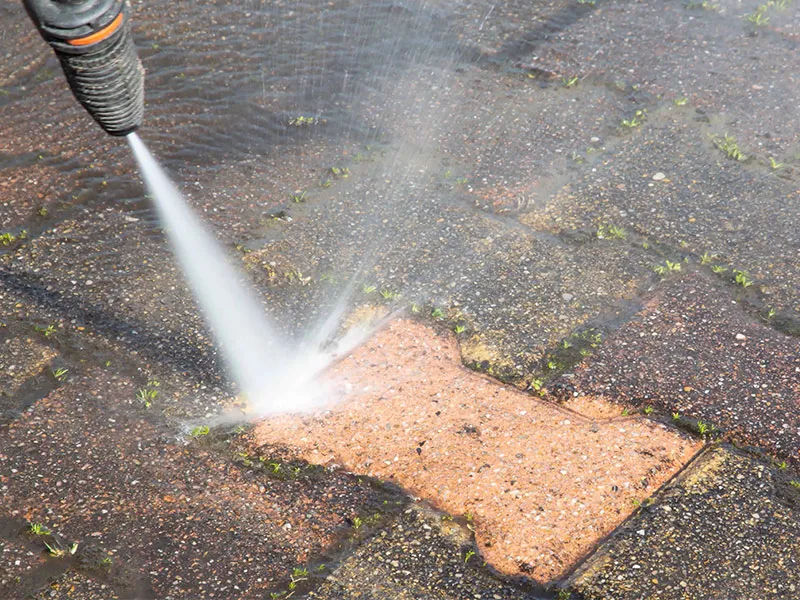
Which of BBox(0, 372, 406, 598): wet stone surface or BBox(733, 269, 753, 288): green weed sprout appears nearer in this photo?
BBox(0, 372, 406, 598): wet stone surface

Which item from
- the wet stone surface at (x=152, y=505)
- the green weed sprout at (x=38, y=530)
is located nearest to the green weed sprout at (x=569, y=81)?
the wet stone surface at (x=152, y=505)

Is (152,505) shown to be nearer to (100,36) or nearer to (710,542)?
(100,36)

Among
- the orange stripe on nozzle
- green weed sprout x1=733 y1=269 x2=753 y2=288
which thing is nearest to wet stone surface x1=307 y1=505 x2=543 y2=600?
the orange stripe on nozzle

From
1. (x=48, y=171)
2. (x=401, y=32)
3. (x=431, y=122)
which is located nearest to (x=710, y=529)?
(x=431, y=122)

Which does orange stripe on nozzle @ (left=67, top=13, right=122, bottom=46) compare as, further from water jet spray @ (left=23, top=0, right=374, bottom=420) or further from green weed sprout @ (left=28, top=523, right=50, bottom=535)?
green weed sprout @ (left=28, top=523, right=50, bottom=535)

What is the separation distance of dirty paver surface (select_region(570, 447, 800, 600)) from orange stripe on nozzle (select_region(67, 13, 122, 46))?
2602 mm

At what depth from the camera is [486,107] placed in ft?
21.6

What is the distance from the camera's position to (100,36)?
3109 millimetres

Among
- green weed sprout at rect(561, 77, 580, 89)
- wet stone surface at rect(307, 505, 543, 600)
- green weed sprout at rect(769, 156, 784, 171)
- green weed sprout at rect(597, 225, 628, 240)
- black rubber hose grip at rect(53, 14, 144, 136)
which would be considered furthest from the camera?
green weed sprout at rect(561, 77, 580, 89)

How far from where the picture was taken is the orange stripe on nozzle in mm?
3084

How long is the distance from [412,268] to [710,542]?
221 centimetres

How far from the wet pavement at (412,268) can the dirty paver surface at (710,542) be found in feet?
0.04

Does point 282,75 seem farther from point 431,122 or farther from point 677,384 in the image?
point 677,384

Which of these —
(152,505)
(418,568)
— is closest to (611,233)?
(418,568)
